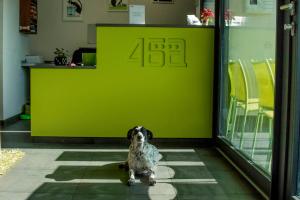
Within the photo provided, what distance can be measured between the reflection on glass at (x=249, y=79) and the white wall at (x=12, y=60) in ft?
11.0

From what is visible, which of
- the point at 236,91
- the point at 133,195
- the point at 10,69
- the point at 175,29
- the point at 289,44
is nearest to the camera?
the point at 289,44

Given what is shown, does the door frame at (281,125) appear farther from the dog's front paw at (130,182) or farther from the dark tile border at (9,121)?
the dark tile border at (9,121)

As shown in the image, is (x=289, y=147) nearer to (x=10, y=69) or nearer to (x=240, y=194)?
(x=240, y=194)

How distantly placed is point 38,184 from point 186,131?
231 centimetres

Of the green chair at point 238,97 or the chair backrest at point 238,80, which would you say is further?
the chair backrest at point 238,80

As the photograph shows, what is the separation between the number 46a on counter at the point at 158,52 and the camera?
5.51 metres

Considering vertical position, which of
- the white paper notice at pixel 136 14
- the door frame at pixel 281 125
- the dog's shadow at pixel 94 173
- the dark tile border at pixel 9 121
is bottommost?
the dog's shadow at pixel 94 173

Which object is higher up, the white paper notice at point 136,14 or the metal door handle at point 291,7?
the white paper notice at point 136,14

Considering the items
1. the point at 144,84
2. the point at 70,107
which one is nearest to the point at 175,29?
the point at 144,84

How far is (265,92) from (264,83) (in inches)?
3.2

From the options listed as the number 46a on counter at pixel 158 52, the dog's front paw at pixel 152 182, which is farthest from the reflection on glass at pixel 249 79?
the dog's front paw at pixel 152 182

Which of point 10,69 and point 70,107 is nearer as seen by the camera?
point 70,107

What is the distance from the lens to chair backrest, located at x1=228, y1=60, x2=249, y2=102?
439 centimetres

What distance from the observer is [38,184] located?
12.4 feet
